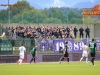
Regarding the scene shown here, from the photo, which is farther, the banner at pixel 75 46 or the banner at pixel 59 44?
the banner at pixel 75 46

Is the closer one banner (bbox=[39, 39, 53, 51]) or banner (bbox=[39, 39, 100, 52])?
banner (bbox=[39, 39, 53, 51])

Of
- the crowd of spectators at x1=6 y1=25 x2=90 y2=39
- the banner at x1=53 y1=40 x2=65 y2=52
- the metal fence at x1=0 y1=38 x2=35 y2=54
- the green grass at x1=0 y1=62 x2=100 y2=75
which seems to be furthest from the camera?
the banner at x1=53 y1=40 x2=65 y2=52

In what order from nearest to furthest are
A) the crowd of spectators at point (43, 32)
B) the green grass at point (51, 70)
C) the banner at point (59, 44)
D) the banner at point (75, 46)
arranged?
the green grass at point (51, 70) → the banner at point (59, 44) → the crowd of spectators at point (43, 32) → the banner at point (75, 46)

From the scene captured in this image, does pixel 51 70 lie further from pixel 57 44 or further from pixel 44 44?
pixel 57 44

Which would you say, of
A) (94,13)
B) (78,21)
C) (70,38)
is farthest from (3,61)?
(94,13)

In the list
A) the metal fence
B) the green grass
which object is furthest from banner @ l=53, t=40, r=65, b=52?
the green grass

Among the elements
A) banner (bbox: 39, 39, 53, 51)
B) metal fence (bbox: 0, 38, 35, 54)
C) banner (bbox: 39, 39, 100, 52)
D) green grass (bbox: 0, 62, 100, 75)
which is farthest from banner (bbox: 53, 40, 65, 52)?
green grass (bbox: 0, 62, 100, 75)

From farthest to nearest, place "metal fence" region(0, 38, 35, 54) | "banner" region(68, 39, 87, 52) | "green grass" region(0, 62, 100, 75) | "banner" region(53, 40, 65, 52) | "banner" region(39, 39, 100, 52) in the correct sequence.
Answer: "banner" region(68, 39, 87, 52) → "banner" region(53, 40, 65, 52) → "banner" region(39, 39, 100, 52) → "metal fence" region(0, 38, 35, 54) → "green grass" region(0, 62, 100, 75)

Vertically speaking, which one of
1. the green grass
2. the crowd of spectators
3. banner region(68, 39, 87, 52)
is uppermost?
the crowd of spectators

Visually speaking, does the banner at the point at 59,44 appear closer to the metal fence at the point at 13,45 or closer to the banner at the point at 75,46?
the banner at the point at 75,46

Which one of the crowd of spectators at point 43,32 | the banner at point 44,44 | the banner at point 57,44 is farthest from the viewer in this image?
the banner at point 57,44

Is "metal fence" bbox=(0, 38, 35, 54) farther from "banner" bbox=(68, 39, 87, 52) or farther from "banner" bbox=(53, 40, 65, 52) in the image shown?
"banner" bbox=(68, 39, 87, 52)

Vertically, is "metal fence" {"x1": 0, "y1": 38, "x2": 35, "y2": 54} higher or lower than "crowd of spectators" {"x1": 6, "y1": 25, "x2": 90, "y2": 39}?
lower

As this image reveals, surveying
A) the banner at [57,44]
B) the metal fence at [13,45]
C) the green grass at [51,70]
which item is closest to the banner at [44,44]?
the metal fence at [13,45]
